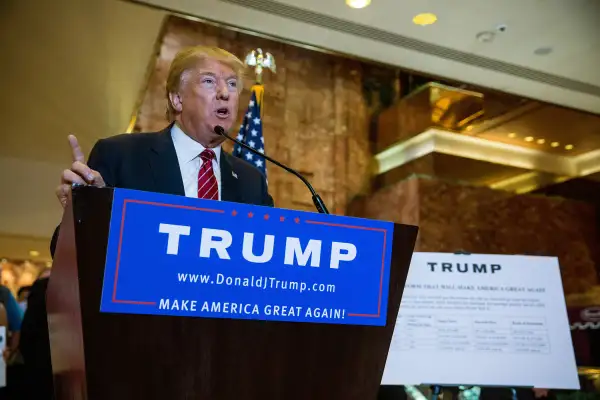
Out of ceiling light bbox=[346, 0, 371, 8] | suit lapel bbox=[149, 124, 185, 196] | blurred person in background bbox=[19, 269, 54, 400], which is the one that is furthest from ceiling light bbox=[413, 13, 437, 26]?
suit lapel bbox=[149, 124, 185, 196]

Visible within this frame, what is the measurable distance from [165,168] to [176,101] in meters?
0.25

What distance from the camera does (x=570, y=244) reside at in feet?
22.4

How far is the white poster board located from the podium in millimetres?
1006

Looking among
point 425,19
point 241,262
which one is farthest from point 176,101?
point 425,19

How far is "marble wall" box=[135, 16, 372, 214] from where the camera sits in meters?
5.32

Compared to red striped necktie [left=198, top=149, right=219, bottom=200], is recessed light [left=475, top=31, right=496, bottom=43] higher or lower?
higher

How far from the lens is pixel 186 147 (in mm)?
1364

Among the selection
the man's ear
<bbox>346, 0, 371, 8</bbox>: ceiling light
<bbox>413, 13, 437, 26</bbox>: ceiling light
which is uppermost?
<bbox>346, 0, 371, 8</bbox>: ceiling light

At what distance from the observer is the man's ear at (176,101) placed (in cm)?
144

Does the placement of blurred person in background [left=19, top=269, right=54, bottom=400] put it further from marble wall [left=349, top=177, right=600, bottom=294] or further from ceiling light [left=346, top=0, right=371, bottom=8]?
marble wall [left=349, top=177, right=600, bottom=294]

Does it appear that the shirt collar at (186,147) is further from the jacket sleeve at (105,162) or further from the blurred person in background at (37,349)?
the blurred person in background at (37,349)

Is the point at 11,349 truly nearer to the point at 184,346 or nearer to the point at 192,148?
the point at 192,148

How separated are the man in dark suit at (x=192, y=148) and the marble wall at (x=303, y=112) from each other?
12.5ft

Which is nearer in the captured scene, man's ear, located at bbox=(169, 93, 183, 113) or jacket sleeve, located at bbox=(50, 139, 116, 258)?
jacket sleeve, located at bbox=(50, 139, 116, 258)
